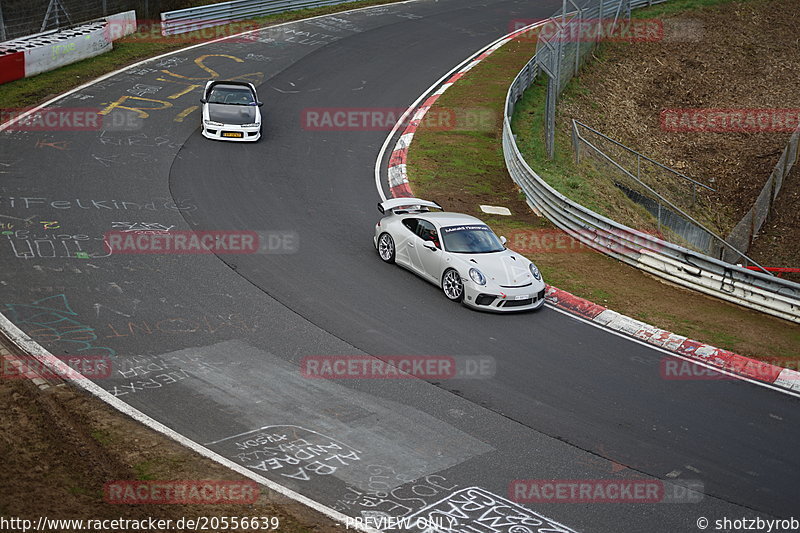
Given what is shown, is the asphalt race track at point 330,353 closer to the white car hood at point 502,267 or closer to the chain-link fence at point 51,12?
the white car hood at point 502,267

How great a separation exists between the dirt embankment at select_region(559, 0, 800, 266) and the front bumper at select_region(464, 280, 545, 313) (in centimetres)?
1179

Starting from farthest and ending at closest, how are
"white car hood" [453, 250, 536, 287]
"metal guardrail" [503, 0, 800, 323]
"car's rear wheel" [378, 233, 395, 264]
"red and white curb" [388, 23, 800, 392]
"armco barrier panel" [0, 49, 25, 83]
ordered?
1. "armco barrier panel" [0, 49, 25, 83]
2. "car's rear wheel" [378, 233, 395, 264]
3. "metal guardrail" [503, 0, 800, 323]
4. "white car hood" [453, 250, 536, 287]
5. "red and white curb" [388, 23, 800, 392]

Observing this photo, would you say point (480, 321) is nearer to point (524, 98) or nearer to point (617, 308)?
point (617, 308)

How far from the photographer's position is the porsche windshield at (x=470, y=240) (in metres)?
16.4

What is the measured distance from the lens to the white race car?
2406cm

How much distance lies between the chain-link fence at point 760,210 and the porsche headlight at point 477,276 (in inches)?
440

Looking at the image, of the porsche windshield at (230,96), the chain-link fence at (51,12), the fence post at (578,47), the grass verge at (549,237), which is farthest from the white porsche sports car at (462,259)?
the chain-link fence at (51,12)

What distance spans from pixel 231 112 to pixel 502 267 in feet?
39.6

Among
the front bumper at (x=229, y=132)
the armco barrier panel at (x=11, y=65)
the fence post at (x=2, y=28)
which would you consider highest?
the fence post at (x=2, y=28)

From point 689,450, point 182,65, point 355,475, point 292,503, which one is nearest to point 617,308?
point 689,450

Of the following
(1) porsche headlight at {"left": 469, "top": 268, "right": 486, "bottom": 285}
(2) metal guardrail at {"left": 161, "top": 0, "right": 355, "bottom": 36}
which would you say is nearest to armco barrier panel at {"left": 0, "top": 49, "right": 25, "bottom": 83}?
(2) metal guardrail at {"left": 161, "top": 0, "right": 355, "bottom": 36}

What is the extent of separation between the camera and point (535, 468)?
10.8 metres

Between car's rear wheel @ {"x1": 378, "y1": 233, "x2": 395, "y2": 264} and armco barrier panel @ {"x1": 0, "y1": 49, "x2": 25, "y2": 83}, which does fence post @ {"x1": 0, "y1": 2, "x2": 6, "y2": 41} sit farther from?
car's rear wheel @ {"x1": 378, "y1": 233, "x2": 395, "y2": 264}

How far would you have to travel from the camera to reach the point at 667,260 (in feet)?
59.1
